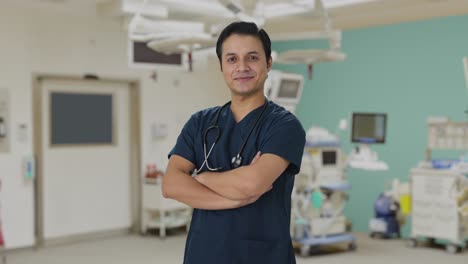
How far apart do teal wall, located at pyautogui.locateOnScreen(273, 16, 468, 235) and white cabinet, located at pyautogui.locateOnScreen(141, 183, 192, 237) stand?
218 centimetres

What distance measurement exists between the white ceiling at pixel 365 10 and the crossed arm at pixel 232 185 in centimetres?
406

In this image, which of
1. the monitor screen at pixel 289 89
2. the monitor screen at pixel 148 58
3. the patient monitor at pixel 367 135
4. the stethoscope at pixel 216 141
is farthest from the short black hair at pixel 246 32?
the patient monitor at pixel 367 135

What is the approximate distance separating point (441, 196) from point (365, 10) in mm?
2252

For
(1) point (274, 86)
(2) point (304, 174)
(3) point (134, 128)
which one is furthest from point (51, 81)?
(2) point (304, 174)

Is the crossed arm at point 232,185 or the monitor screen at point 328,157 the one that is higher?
the crossed arm at point 232,185

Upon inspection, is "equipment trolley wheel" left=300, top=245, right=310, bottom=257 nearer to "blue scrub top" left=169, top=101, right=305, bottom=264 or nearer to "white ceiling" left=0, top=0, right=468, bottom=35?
"white ceiling" left=0, top=0, right=468, bottom=35

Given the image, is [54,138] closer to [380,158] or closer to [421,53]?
[380,158]

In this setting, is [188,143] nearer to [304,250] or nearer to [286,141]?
[286,141]

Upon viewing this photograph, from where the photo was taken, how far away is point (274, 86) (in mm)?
5742

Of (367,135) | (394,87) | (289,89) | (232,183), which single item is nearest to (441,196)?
(367,135)

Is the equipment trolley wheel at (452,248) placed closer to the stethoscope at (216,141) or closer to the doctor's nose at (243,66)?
the stethoscope at (216,141)

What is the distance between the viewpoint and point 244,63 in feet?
5.59

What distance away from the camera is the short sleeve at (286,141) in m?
1.74

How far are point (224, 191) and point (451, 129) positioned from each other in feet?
16.5
